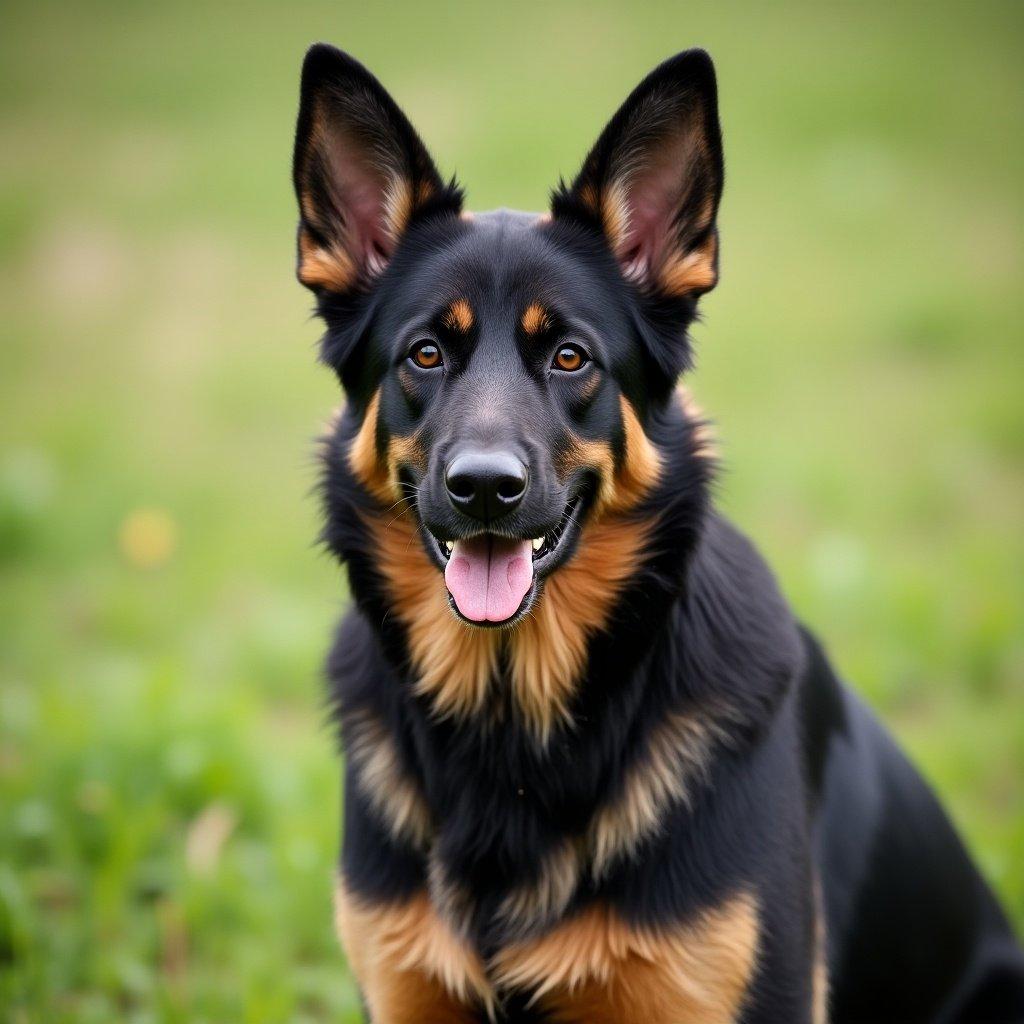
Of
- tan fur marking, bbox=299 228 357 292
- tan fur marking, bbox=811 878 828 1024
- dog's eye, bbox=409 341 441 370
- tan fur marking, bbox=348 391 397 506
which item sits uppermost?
tan fur marking, bbox=299 228 357 292

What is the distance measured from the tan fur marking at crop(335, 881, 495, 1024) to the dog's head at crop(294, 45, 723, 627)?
0.86 meters

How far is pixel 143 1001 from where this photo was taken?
445cm

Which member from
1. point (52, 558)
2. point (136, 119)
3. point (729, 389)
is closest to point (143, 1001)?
point (52, 558)

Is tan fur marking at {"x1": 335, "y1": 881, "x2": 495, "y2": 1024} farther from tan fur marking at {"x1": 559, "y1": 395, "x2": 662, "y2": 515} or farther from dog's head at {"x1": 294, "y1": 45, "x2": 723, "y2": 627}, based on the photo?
tan fur marking at {"x1": 559, "y1": 395, "x2": 662, "y2": 515}

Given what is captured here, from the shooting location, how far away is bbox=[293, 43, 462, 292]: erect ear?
3607 mm

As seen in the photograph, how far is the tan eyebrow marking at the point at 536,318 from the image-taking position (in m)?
3.60

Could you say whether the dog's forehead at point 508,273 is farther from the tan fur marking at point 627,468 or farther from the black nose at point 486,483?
the black nose at point 486,483

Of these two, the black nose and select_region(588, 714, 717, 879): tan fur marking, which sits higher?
the black nose

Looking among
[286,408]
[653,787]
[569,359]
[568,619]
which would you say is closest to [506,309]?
[569,359]

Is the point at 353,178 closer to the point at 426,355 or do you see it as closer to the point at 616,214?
the point at 426,355

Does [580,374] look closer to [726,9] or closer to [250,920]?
[250,920]

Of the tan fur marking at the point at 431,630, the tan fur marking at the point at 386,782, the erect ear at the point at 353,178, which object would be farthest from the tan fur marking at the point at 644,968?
the erect ear at the point at 353,178

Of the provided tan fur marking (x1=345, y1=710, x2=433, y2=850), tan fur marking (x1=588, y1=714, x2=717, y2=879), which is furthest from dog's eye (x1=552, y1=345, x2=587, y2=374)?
tan fur marking (x1=345, y1=710, x2=433, y2=850)

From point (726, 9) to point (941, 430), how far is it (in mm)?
9144
